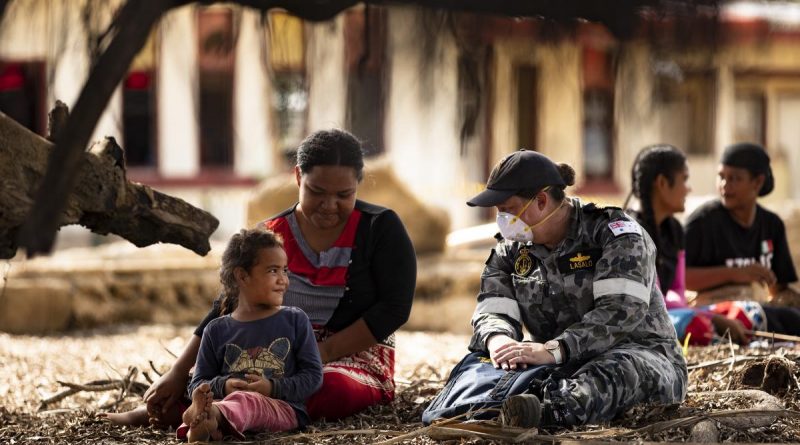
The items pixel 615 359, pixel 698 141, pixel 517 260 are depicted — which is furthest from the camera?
pixel 698 141

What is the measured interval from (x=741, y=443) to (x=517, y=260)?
1144 millimetres

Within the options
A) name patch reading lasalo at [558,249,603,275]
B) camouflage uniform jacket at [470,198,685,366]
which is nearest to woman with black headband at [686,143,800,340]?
camouflage uniform jacket at [470,198,685,366]

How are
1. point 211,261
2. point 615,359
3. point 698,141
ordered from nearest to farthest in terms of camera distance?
point 615,359
point 211,261
point 698,141

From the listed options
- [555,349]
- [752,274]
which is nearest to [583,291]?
[555,349]

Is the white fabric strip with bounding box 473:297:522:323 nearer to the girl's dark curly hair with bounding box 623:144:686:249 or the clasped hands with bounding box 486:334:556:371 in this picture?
the clasped hands with bounding box 486:334:556:371

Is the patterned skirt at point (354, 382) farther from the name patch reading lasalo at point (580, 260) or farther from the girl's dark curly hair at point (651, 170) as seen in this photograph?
the girl's dark curly hair at point (651, 170)

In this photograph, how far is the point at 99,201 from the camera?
16.0 feet

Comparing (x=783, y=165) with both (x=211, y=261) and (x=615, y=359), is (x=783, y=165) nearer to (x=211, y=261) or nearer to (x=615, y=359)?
(x=211, y=261)

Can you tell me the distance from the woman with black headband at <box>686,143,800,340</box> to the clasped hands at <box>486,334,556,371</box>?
308cm

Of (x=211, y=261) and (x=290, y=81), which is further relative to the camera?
(x=211, y=261)

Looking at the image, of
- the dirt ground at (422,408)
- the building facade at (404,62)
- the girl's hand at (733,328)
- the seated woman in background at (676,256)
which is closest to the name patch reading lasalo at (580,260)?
the dirt ground at (422,408)

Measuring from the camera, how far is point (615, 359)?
15.0ft

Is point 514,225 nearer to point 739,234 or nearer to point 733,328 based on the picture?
point 733,328

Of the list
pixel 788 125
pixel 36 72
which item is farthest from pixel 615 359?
pixel 788 125
